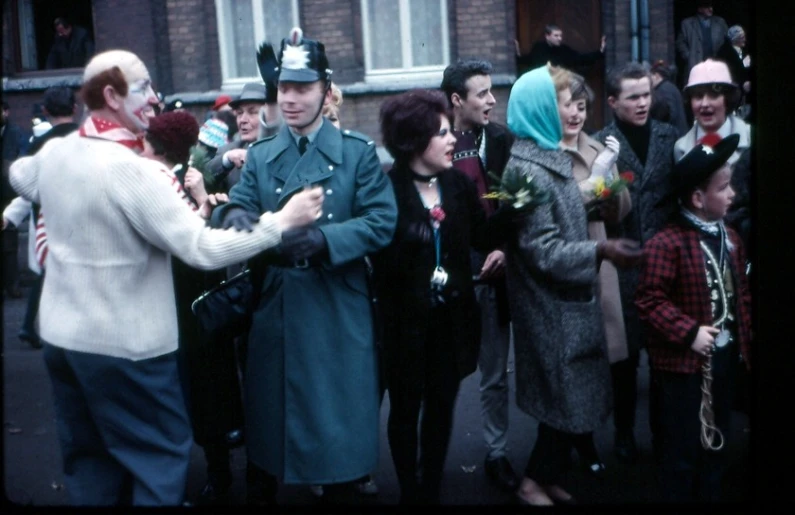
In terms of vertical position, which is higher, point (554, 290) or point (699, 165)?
point (699, 165)

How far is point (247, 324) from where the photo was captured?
414 cm

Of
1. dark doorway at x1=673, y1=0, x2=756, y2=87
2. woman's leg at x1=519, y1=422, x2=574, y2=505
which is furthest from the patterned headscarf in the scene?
dark doorway at x1=673, y1=0, x2=756, y2=87

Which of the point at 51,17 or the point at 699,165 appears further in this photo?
the point at 51,17

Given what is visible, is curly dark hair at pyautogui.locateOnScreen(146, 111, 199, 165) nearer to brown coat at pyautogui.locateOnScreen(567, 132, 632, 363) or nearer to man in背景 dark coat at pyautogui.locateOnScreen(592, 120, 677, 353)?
brown coat at pyautogui.locateOnScreen(567, 132, 632, 363)

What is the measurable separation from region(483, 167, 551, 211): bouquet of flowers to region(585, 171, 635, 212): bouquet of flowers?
12.1 inches

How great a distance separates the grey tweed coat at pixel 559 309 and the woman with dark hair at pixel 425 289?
0.67ft

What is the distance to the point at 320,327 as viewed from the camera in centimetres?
399

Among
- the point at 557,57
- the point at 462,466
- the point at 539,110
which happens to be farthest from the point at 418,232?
the point at 557,57

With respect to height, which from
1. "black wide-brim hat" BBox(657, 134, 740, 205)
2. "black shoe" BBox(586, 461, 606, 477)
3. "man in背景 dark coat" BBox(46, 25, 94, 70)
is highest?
"man in背景 dark coat" BBox(46, 25, 94, 70)

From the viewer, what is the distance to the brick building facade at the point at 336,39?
9.38m

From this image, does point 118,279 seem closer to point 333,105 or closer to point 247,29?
point 333,105

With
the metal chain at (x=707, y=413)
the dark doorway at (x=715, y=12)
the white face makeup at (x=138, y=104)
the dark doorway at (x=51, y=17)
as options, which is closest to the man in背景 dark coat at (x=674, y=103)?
the dark doorway at (x=715, y=12)

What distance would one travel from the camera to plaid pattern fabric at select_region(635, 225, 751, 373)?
3.93 metres

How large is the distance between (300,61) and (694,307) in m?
1.85
